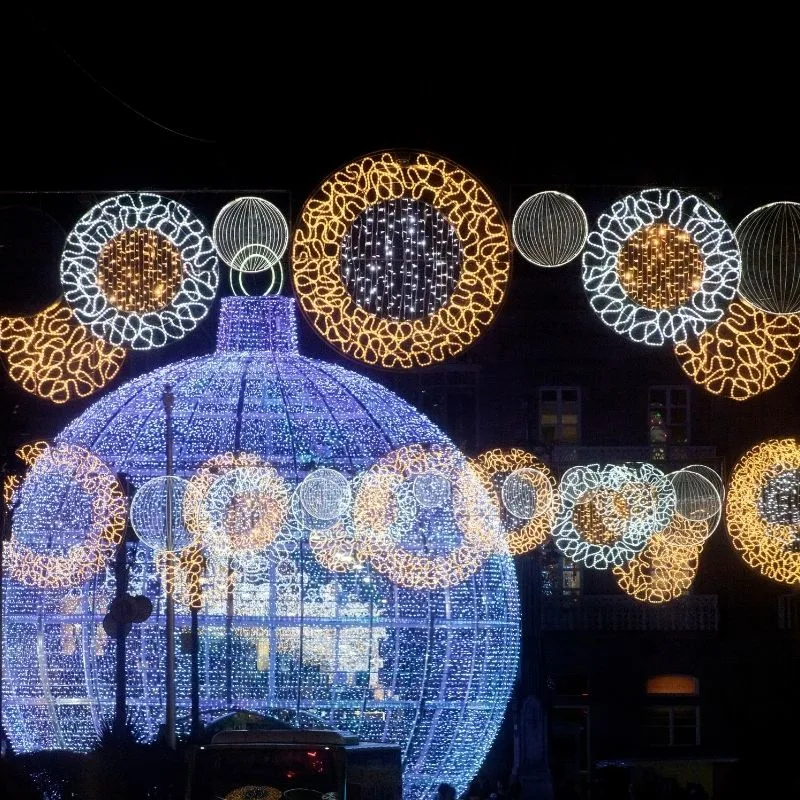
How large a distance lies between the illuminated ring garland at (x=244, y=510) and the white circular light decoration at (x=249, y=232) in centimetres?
231

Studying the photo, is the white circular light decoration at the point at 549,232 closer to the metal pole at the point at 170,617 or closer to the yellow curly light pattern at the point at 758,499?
the metal pole at the point at 170,617

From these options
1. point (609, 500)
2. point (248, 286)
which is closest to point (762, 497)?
point (609, 500)

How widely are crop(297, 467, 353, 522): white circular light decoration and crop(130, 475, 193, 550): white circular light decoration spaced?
131 cm

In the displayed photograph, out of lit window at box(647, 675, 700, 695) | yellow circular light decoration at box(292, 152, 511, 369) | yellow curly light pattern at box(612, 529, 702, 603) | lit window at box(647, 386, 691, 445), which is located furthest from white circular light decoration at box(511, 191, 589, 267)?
lit window at box(647, 675, 700, 695)

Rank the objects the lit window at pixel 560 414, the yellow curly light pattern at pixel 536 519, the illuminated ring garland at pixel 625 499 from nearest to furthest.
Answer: the yellow curly light pattern at pixel 536 519
the illuminated ring garland at pixel 625 499
the lit window at pixel 560 414

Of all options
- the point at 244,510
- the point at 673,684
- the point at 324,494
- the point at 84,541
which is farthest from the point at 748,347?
the point at 673,684

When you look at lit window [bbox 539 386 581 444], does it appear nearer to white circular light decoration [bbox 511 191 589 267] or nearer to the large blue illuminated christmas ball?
the large blue illuminated christmas ball

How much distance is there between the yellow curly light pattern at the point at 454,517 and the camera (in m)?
20.7

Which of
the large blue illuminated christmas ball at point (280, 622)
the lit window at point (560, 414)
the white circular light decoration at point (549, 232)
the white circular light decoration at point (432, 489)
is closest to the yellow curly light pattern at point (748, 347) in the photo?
the white circular light decoration at point (549, 232)

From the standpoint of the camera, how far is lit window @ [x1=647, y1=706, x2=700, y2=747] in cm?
3834

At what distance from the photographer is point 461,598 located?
21.2 metres

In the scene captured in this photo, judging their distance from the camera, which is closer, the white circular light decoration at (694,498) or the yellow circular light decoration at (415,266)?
the yellow circular light decoration at (415,266)

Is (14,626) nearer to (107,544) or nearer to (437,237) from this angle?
(107,544)

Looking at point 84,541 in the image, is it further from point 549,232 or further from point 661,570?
point 661,570
